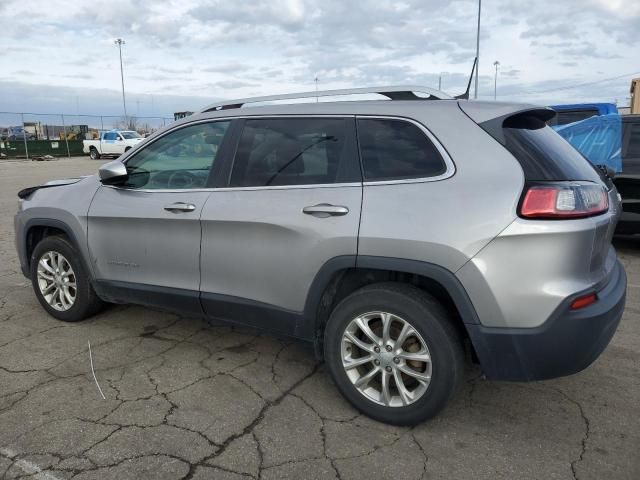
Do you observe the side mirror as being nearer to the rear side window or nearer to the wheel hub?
the wheel hub

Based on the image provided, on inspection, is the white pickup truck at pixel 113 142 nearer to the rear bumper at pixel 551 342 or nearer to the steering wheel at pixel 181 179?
the steering wheel at pixel 181 179

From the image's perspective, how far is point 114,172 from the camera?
360cm

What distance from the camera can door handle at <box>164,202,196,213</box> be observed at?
333cm

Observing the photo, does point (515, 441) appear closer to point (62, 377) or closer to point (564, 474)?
point (564, 474)

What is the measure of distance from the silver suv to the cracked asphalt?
0.89 ft

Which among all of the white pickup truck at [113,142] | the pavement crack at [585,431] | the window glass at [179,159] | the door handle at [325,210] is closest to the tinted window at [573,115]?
the pavement crack at [585,431]

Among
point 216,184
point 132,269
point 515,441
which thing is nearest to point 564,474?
point 515,441

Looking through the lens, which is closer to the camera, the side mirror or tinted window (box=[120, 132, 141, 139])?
the side mirror

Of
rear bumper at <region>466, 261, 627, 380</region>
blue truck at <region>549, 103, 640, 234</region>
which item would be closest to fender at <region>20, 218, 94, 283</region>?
rear bumper at <region>466, 261, 627, 380</region>

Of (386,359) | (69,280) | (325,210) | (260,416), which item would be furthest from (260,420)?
(69,280)

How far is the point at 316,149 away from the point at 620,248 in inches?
219

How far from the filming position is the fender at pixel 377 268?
250 centimetres

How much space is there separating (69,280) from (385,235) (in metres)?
2.81

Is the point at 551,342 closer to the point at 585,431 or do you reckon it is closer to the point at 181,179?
the point at 585,431
